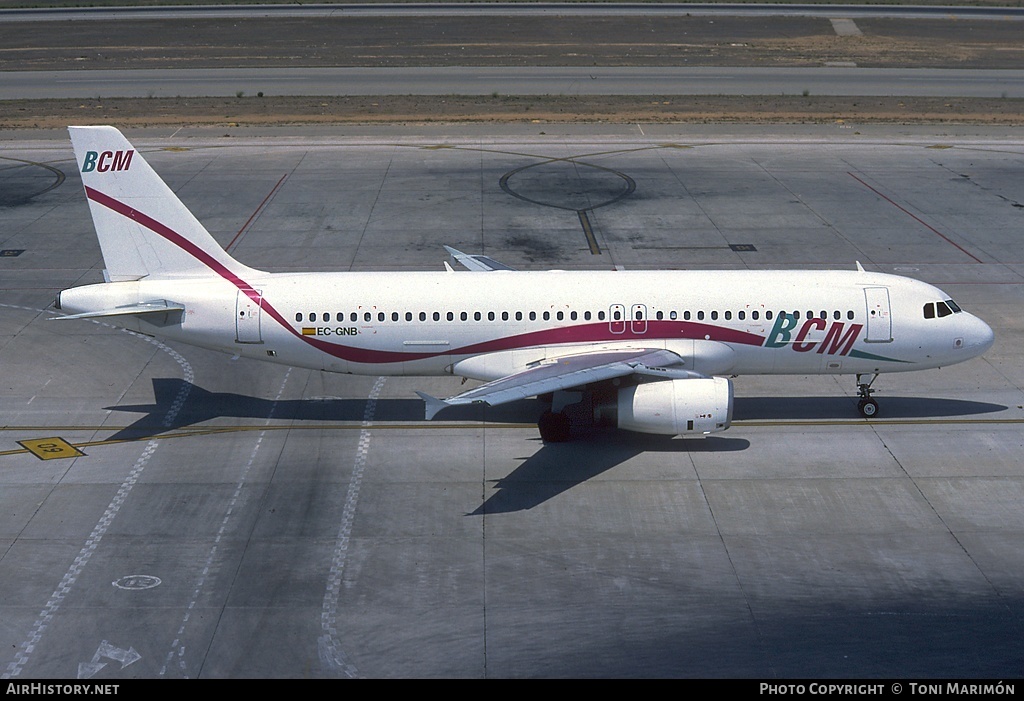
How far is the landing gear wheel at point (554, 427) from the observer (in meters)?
31.4

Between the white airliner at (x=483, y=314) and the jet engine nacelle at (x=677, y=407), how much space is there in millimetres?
1801

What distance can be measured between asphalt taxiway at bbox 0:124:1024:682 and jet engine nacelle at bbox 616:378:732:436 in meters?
1.25

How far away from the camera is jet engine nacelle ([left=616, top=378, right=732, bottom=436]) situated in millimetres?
29406

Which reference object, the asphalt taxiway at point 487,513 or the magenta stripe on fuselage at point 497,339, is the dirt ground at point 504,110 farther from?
the magenta stripe on fuselage at point 497,339

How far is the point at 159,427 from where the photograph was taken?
108 feet

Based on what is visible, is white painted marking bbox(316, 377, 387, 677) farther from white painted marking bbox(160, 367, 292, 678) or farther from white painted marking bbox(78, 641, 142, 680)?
white painted marking bbox(78, 641, 142, 680)

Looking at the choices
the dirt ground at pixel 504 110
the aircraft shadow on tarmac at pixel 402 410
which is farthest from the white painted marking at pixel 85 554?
the dirt ground at pixel 504 110

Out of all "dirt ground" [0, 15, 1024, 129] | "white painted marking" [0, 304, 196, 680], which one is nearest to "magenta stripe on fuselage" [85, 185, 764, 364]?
"white painted marking" [0, 304, 196, 680]

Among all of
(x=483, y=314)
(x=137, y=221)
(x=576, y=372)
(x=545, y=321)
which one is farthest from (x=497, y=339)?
(x=137, y=221)

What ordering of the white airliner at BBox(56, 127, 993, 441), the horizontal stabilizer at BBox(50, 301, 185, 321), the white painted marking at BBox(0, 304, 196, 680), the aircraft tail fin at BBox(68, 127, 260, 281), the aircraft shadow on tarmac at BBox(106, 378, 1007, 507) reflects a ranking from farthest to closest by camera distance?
the white airliner at BBox(56, 127, 993, 441), the aircraft tail fin at BBox(68, 127, 260, 281), the horizontal stabilizer at BBox(50, 301, 185, 321), the aircraft shadow on tarmac at BBox(106, 378, 1007, 507), the white painted marking at BBox(0, 304, 196, 680)

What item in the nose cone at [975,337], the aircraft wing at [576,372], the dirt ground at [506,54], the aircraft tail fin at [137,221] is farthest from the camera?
the dirt ground at [506,54]
